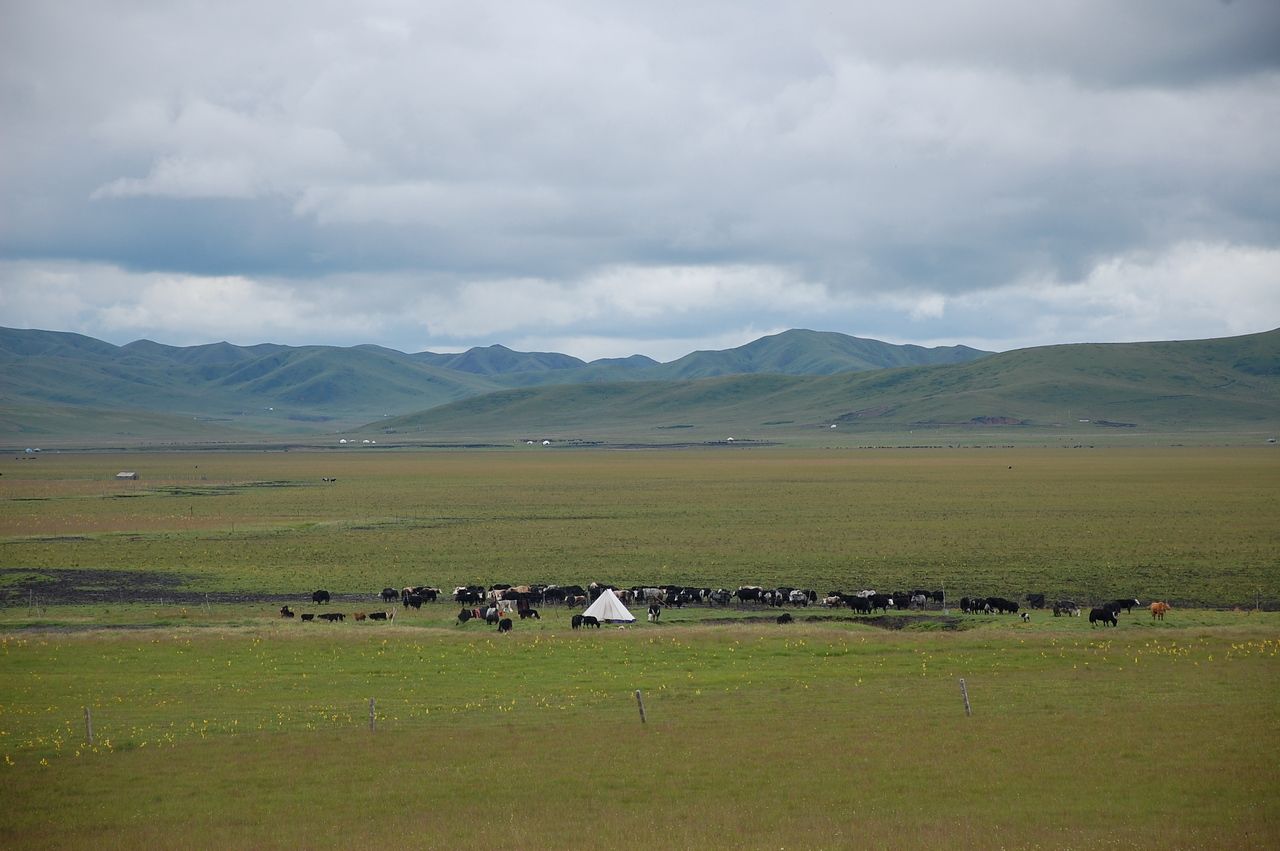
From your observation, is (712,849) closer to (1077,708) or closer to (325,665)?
(1077,708)

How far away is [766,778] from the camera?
18.5 metres

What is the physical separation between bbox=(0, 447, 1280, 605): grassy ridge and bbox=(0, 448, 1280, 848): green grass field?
45 cm

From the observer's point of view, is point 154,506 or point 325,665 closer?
point 325,665

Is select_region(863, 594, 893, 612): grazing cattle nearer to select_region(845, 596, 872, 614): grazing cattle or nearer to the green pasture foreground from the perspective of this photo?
select_region(845, 596, 872, 614): grazing cattle

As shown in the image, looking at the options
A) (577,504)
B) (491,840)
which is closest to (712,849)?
(491,840)

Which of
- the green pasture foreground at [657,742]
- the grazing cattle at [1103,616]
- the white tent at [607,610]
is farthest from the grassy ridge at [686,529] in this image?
the green pasture foreground at [657,742]

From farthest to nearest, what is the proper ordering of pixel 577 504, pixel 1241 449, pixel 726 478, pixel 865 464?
1. pixel 1241 449
2. pixel 865 464
3. pixel 726 478
4. pixel 577 504

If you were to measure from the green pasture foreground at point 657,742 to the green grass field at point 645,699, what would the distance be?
0.26ft

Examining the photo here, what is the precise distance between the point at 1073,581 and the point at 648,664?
2214 cm

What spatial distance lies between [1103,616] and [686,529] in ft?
111

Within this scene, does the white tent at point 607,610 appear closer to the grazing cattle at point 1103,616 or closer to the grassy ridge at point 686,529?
the grassy ridge at point 686,529

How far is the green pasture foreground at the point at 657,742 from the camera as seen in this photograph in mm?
16344

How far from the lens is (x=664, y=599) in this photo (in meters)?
40.7

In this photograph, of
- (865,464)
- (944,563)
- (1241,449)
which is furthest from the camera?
(1241,449)
